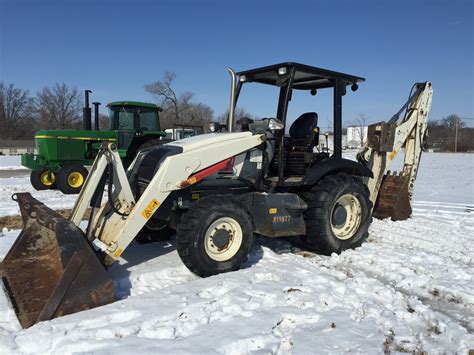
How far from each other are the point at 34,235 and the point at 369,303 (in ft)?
11.0

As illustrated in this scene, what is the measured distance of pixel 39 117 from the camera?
54750mm

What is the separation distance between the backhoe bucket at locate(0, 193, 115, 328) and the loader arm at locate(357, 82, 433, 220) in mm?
5064

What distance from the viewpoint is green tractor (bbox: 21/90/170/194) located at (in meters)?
11.7

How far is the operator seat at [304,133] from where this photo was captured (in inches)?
219

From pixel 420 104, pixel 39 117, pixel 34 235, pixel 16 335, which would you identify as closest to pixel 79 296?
pixel 16 335

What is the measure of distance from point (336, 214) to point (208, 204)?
2238 millimetres

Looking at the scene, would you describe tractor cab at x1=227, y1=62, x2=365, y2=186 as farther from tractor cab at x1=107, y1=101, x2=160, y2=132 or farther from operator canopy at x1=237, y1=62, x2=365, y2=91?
tractor cab at x1=107, y1=101, x2=160, y2=132

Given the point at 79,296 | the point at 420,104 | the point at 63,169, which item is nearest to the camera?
the point at 79,296

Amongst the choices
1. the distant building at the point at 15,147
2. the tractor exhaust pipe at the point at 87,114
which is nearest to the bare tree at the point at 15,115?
the distant building at the point at 15,147

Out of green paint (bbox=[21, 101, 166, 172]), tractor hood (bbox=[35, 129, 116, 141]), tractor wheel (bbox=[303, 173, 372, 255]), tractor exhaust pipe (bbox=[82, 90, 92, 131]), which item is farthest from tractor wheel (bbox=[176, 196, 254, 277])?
tractor exhaust pipe (bbox=[82, 90, 92, 131])

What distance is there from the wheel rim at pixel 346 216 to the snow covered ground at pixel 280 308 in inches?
12.9

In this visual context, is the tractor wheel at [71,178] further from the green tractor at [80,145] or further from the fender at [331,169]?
the fender at [331,169]

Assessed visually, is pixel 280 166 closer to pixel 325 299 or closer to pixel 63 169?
pixel 325 299

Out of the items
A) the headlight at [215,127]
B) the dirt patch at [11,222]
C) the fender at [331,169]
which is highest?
the headlight at [215,127]
